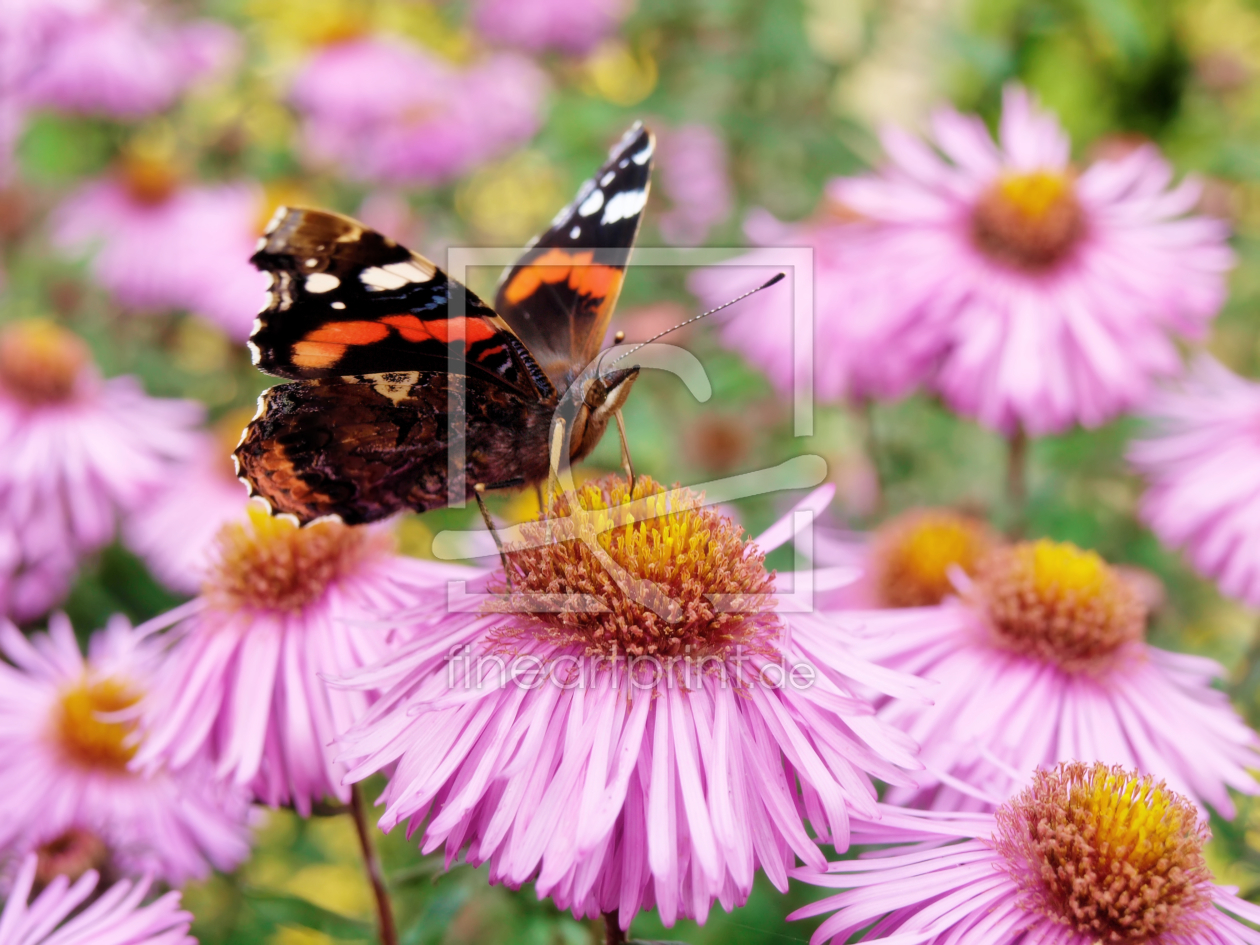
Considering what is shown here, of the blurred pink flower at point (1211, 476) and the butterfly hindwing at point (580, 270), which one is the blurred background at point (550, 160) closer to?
the blurred pink flower at point (1211, 476)

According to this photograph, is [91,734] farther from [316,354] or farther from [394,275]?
[394,275]

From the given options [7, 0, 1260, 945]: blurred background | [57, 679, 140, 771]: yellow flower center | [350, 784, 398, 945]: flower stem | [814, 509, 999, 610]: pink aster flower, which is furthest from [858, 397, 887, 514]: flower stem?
[57, 679, 140, 771]: yellow flower center

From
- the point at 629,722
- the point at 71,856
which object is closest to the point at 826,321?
the point at 629,722

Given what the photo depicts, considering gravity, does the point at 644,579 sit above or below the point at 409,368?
below

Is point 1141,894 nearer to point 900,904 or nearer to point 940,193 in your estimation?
point 900,904

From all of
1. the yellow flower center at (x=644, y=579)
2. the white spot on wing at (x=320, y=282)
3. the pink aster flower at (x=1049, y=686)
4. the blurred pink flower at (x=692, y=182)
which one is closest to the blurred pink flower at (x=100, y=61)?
the blurred pink flower at (x=692, y=182)

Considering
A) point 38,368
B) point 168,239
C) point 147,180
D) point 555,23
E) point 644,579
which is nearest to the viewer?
point 644,579

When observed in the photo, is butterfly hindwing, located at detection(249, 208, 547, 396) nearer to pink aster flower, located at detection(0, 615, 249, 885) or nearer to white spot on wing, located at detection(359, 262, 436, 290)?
white spot on wing, located at detection(359, 262, 436, 290)
